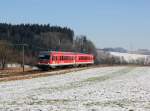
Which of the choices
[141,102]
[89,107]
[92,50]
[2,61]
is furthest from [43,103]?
[92,50]

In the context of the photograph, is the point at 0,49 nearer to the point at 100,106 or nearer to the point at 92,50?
the point at 100,106

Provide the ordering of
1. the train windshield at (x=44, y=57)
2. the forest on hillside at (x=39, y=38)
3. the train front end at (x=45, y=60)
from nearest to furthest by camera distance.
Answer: the train front end at (x=45, y=60), the train windshield at (x=44, y=57), the forest on hillside at (x=39, y=38)

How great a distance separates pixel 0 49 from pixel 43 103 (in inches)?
2816

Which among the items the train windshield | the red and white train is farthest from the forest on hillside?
the train windshield

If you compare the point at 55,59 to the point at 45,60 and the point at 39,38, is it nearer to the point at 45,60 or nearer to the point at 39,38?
the point at 45,60

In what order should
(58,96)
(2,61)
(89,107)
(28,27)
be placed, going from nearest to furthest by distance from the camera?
(89,107), (58,96), (2,61), (28,27)

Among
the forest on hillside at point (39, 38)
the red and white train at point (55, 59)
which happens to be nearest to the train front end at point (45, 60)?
the red and white train at point (55, 59)

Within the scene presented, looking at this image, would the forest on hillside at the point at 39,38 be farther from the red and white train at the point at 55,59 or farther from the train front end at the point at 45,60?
the train front end at the point at 45,60

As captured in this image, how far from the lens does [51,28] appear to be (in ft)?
591

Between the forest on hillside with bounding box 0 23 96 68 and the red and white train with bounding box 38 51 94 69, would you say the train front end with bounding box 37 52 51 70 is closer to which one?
the red and white train with bounding box 38 51 94 69

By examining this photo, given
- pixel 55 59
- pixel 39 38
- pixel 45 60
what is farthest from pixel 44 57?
pixel 39 38

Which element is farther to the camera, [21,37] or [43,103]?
[21,37]

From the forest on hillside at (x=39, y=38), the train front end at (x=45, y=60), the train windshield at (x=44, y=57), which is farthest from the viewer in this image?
the forest on hillside at (x=39, y=38)

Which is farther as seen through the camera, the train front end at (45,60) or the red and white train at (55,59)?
the red and white train at (55,59)
